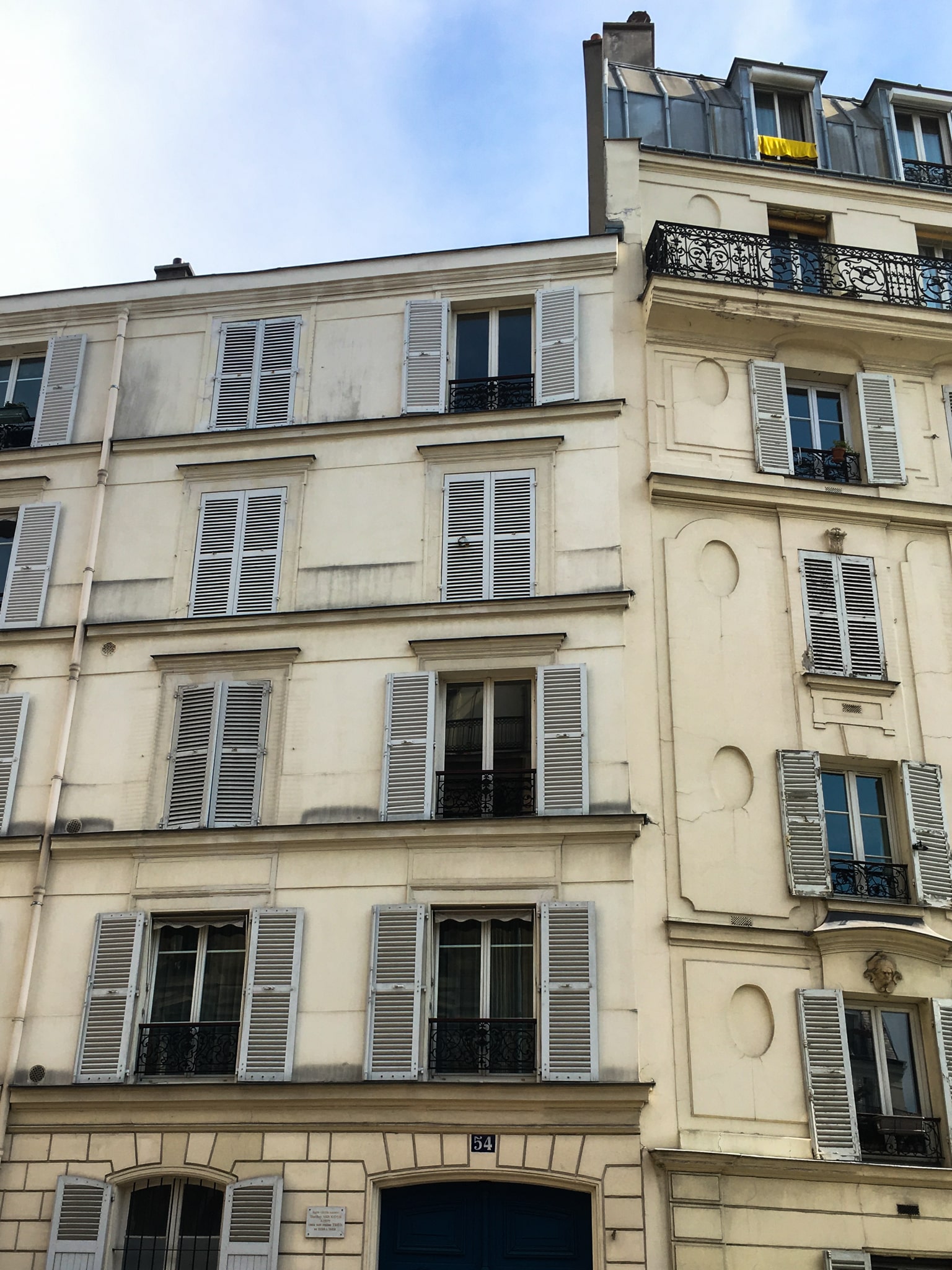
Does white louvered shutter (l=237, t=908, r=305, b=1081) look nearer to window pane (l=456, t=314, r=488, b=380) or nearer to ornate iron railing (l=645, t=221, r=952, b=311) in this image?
window pane (l=456, t=314, r=488, b=380)

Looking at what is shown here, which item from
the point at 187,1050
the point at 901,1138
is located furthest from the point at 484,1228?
the point at 901,1138

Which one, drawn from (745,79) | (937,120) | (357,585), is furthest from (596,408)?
(937,120)

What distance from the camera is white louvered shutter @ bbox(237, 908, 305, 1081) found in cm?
1373

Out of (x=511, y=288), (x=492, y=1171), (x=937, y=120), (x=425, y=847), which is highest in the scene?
(x=937, y=120)

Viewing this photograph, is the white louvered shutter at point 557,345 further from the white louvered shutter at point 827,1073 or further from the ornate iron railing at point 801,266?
the white louvered shutter at point 827,1073

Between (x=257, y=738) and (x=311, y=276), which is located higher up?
(x=311, y=276)

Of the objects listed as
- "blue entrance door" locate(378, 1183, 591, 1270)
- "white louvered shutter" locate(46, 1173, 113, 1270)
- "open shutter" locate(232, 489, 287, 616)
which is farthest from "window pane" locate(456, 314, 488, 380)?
"white louvered shutter" locate(46, 1173, 113, 1270)

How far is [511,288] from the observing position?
1792 centimetres

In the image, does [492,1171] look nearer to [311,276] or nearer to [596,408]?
[596,408]

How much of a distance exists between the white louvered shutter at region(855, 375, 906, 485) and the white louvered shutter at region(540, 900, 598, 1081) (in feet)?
22.0

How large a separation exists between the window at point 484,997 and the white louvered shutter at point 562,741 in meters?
1.25

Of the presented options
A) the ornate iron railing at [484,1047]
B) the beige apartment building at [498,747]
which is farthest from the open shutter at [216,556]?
the ornate iron railing at [484,1047]

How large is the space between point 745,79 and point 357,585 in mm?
10180

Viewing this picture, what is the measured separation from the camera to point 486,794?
48.7ft
